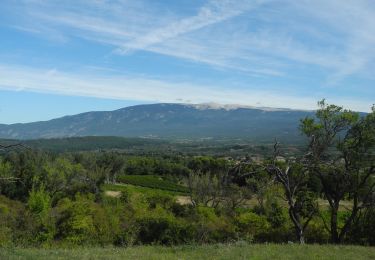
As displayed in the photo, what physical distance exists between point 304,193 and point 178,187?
8918cm

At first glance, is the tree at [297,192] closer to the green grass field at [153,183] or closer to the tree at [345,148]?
the tree at [345,148]

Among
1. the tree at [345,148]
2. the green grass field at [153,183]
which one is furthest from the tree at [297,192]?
the green grass field at [153,183]

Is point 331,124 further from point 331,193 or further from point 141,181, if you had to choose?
point 141,181

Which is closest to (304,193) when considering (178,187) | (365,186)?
(365,186)

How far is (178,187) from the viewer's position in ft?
383

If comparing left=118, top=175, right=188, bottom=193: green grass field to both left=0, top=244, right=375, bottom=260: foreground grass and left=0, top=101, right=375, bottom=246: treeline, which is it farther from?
left=0, top=244, right=375, bottom=260: foreground grass

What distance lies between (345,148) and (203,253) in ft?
49.5

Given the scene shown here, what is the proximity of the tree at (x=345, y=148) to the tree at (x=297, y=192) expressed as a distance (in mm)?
1088

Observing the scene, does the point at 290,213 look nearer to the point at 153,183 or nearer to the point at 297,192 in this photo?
the point at 297,192

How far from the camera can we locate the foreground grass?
1425 centimetres

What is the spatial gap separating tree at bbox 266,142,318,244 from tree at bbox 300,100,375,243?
1.09 meters

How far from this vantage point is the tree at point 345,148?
26.9 meters

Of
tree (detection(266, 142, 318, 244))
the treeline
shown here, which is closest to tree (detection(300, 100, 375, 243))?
the treeline

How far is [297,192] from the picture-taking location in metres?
29.2
